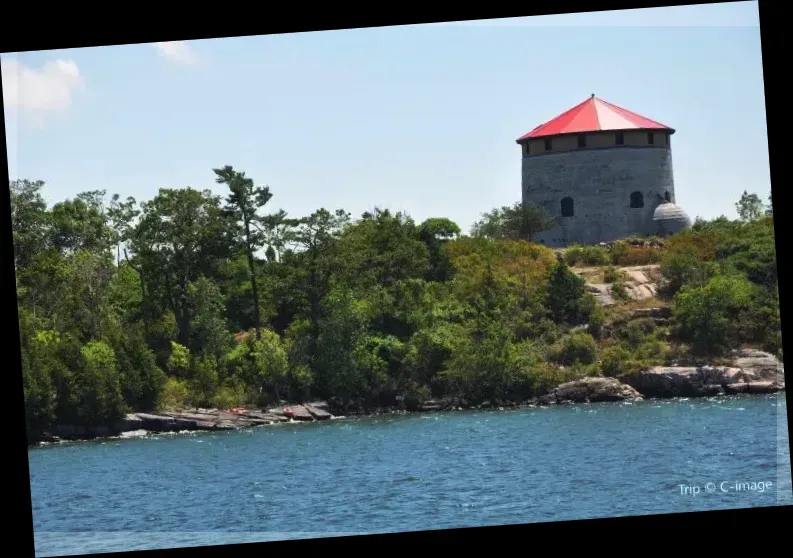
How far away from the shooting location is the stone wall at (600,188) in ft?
78.5

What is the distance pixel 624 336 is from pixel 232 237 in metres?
6.33

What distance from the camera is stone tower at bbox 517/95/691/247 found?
76.4 ft

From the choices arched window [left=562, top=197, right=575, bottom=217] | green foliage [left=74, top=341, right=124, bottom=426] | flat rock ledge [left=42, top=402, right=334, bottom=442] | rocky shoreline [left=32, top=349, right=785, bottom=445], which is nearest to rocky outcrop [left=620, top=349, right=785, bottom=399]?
rocky shoreline [left=32, top=349, right=785, bottom=445]

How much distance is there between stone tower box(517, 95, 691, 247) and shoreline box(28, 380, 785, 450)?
11.9 feet

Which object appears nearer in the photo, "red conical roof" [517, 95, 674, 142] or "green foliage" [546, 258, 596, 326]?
"green foliage" [546, 258, 596, 326]

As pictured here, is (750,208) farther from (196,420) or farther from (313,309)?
(196,420)

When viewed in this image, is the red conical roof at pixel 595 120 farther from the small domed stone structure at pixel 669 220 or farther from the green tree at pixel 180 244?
the green tree at pixel 180 244

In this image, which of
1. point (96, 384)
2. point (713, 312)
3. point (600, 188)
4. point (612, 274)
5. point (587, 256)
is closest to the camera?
point (96, 384)

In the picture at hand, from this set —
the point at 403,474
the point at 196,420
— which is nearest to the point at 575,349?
the point at 403,474

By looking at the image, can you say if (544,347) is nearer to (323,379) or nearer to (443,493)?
(323,379)

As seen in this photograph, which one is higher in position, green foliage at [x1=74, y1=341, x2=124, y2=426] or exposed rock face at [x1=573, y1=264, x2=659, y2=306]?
exposed rock face at [x1=573, y1=264, x2=659, y2=306]

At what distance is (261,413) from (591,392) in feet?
16.9

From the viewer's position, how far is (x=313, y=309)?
66.1ft

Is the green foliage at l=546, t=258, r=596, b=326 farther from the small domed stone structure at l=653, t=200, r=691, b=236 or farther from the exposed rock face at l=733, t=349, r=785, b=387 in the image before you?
the small domed stone structure at l=653, t=200, r=691, b=236
